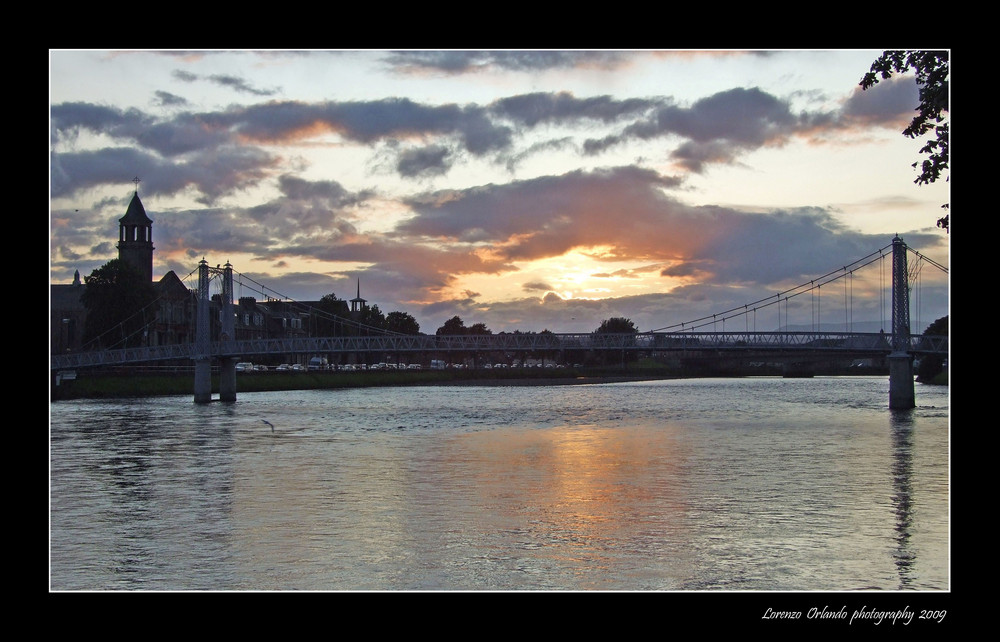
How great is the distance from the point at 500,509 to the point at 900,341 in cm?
5269

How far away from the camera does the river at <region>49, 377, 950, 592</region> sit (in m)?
15.3

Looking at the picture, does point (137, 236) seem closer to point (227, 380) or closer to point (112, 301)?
point (112, 301)

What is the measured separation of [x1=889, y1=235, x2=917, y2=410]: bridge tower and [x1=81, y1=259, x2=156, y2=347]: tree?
69802 mm

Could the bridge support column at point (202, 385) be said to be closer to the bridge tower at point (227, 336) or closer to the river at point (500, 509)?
the bridge tower at point (227, 336)

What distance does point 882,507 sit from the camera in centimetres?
2231

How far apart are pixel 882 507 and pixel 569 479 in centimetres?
896

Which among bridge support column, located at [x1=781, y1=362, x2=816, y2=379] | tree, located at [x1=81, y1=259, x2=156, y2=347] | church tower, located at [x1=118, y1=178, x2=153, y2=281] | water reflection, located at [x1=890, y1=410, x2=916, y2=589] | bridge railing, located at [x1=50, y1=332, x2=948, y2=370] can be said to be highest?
church tower, located at [x1=118, y1=178, x2=153, y2=281]

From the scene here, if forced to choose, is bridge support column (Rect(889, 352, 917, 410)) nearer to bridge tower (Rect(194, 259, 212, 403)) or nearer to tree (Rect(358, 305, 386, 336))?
bridge tower (Rect(194, 259, 212, 403))

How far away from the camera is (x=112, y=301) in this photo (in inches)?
3952

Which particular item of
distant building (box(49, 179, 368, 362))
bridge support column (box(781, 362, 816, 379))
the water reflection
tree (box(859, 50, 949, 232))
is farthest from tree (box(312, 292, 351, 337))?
tree (box(859, 50, 949, 232))

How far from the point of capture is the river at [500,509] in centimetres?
1534
